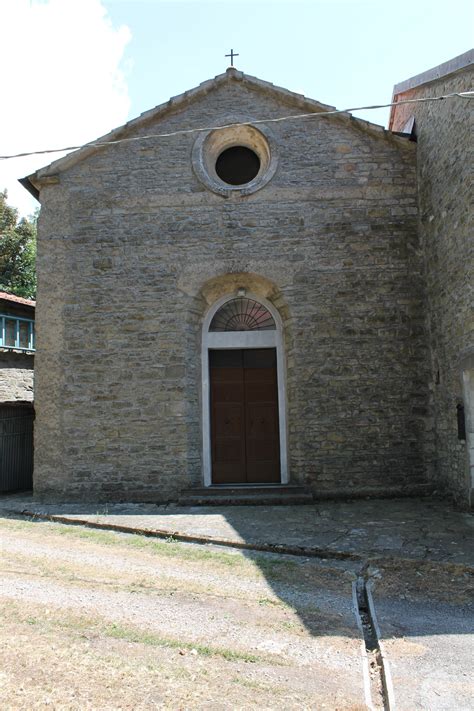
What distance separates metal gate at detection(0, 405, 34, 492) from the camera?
11.2 m

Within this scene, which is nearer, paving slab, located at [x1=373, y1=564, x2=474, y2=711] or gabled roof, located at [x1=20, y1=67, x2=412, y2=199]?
paving slab, located at [x1=373, y1=564, x2=474, y2=711]

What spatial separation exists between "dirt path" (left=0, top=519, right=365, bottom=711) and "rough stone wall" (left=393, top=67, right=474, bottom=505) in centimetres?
385

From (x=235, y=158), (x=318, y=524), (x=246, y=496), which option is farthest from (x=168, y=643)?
(x=235, y=158)

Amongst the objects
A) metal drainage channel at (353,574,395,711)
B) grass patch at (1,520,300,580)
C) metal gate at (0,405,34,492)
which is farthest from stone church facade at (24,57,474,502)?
metal drainage channel at (353,574,395,711)

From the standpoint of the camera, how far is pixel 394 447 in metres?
8.89

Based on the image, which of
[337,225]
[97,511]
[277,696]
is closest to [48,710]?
[277,696]

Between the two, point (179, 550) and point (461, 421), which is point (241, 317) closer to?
point (461, 421)

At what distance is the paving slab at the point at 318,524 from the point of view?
5848 millimetres

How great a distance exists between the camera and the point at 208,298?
980 cm

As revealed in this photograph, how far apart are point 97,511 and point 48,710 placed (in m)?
5.64

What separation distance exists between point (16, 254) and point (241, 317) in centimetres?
1616

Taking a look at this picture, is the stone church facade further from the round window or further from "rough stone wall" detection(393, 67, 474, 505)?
"rough stone wall" detection(393, 67, 474, 505)

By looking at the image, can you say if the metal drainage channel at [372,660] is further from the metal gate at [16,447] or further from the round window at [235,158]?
the metal gate at [16,447]

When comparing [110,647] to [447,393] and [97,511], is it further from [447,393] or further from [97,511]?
[447,393]
